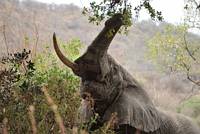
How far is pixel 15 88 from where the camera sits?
4.32m

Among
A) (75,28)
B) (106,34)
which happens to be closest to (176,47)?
(106,34)

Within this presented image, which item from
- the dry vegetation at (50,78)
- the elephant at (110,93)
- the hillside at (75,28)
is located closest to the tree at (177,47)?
the dry vegetation at (50,78)

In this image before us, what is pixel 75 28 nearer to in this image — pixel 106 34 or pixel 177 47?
pixel 177 47

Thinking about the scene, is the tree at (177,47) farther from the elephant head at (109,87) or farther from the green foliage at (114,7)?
the green foliage at (114,7)

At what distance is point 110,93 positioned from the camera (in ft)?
16.4

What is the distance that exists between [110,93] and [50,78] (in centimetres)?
66

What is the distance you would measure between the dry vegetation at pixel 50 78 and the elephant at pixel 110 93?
163 mm

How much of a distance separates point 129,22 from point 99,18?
0.21 meters

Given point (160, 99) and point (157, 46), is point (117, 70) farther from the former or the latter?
point (160, 99)

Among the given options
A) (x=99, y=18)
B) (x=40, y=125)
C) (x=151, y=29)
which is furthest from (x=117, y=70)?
(x=151, y=29)

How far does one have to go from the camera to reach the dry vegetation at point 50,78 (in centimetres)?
396

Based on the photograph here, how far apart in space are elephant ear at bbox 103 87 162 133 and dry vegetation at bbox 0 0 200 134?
1.56 feet

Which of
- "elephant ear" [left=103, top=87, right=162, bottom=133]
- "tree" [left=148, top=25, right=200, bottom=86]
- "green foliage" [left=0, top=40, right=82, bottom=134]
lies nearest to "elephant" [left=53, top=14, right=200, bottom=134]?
"elephant ear" [left=103, top=87, right=162, bottom=133]

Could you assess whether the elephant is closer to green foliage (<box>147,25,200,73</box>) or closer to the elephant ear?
the elephant ear
